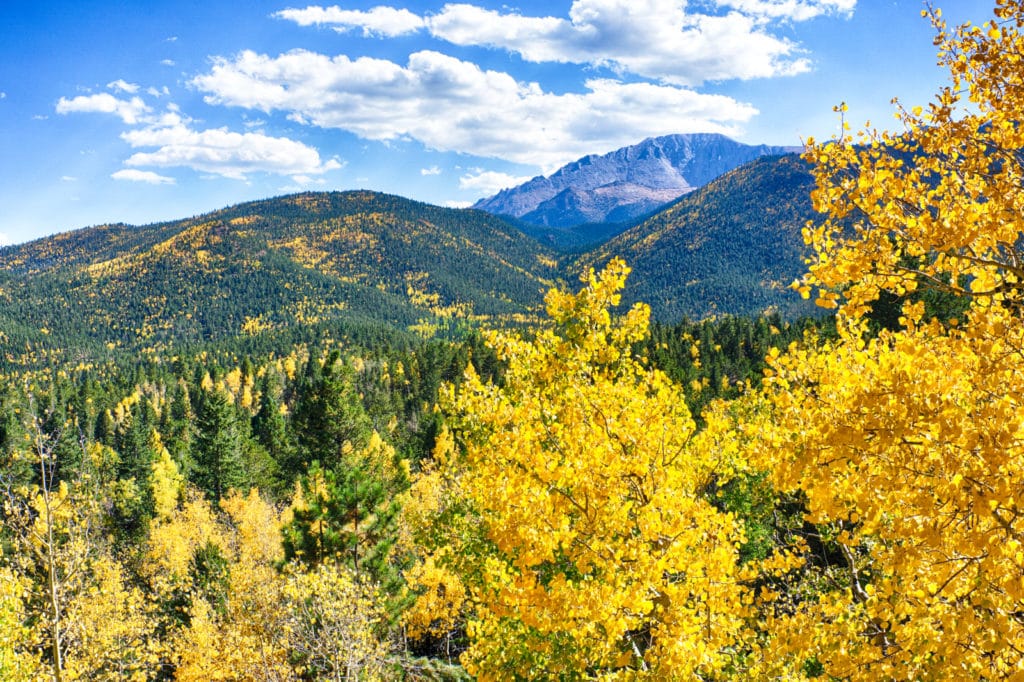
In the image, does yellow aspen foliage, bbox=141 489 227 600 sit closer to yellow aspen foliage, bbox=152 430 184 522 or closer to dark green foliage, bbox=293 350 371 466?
yellow aspen foliage, bbox=152 430 184 522

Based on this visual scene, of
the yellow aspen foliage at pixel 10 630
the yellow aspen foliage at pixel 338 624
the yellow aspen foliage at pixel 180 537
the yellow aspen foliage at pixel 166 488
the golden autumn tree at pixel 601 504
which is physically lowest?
the yellow aspen foliage at pixel 180 537

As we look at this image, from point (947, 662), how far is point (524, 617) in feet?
12.4

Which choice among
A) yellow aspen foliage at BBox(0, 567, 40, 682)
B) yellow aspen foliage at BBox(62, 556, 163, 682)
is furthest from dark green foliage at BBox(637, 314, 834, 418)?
yellow aspen foliage at BBox(0, 567, 40, 682)

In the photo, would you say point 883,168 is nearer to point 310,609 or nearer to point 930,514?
point 930,514

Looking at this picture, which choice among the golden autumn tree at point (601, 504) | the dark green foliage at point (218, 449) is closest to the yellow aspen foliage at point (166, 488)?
the dark green foliage at point (218, 449)

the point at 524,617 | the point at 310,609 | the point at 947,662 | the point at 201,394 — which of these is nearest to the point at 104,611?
the point at 310,609

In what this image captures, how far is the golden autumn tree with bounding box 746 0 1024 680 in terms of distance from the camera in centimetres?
362

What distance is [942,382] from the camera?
380 centimetres

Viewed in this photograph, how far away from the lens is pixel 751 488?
47.2 ft

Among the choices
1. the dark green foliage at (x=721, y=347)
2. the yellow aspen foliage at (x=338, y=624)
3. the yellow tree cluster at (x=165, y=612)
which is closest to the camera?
the yellow tree cluster at (x=165, y=612)

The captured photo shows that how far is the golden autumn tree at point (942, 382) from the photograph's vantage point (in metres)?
3.62

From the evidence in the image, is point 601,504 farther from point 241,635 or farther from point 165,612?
point 165,612

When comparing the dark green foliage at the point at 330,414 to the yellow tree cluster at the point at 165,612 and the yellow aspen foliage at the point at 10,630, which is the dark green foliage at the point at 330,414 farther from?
the yellow aspen foliage at the point at 10,630

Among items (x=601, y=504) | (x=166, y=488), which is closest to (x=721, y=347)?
(x=166, y=488)
